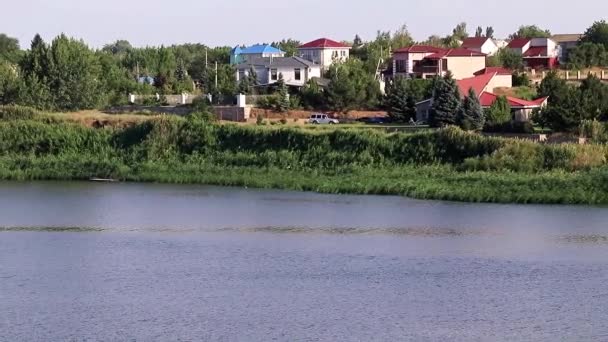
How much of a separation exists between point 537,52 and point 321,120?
86.9 ft

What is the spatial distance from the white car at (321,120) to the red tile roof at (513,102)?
6.38 meters

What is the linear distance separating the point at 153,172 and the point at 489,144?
401 inches

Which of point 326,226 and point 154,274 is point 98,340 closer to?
point 154,274

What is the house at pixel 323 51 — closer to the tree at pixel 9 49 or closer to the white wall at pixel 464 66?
the white wall at pixel 464 66

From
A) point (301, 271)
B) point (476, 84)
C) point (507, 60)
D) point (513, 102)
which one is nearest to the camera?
point (301, 271)

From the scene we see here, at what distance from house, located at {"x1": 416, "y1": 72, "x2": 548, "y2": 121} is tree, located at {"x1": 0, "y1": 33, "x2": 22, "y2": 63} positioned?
110 feet

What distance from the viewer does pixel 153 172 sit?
1373 inches

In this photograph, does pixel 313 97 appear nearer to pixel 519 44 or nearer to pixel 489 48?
pixel 489 48

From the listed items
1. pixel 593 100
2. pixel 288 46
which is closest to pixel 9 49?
pixel 288 46

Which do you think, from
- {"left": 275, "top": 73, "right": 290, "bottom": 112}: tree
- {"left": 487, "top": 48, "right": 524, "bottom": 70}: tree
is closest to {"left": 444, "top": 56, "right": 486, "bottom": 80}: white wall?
{"left": 487, "top": 48, "right": 524, "bottom": 70}: tree

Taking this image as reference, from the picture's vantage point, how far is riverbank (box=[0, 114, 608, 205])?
2916cm

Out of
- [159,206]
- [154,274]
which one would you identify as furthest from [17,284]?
[159,206]

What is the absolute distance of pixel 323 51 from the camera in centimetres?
6975

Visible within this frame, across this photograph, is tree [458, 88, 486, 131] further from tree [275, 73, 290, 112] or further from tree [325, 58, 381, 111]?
tree [275, 73, 290, 112]
